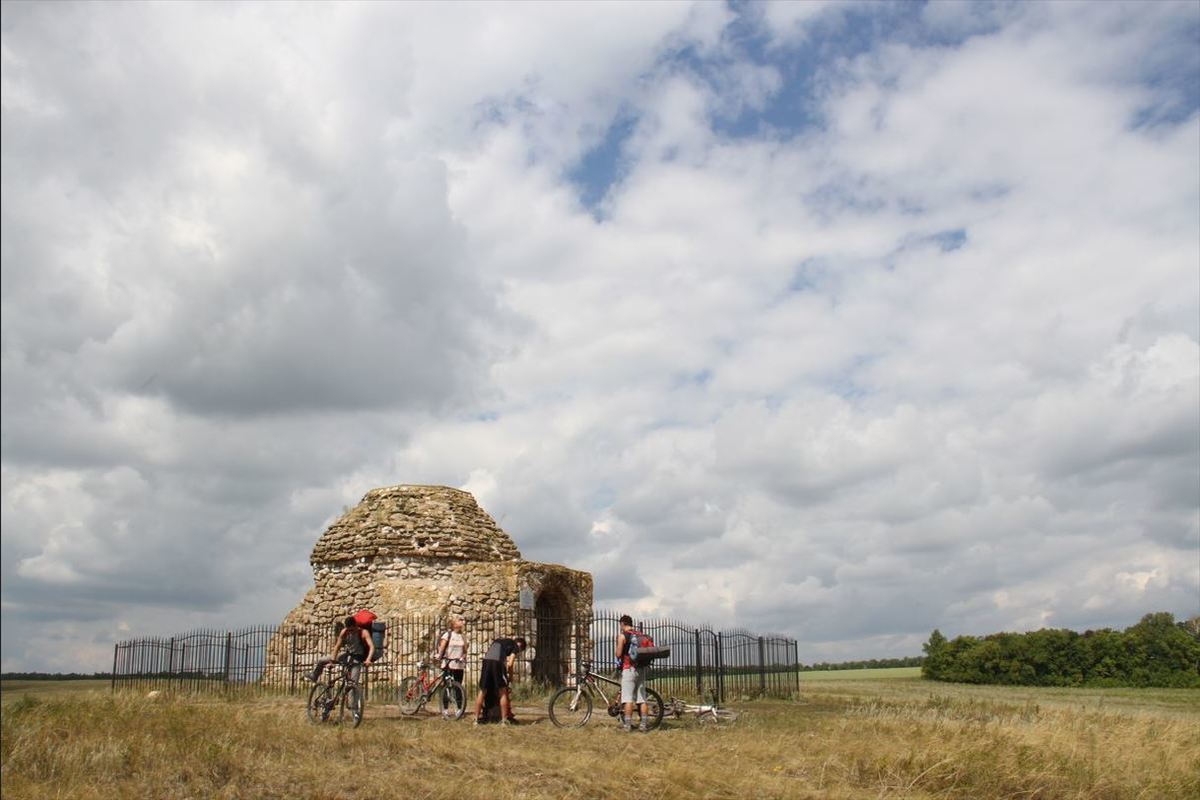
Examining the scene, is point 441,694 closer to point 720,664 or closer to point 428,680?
point 428,680

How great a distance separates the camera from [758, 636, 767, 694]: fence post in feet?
81.8

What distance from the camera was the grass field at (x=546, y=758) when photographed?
10586mm

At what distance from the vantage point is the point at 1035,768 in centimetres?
1366

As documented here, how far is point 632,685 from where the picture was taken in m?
15.5

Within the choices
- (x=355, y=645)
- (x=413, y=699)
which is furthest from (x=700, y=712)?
(x=355, y=645)

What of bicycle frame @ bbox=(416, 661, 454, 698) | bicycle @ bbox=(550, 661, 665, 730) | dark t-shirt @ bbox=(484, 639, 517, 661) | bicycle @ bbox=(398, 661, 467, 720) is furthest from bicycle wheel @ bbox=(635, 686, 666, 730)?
bicycle frame @ bbox=(416, 661, 454, 698)

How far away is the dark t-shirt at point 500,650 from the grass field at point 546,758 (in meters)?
1.13

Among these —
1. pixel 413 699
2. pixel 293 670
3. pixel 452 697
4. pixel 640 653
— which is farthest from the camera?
pixel 293 670

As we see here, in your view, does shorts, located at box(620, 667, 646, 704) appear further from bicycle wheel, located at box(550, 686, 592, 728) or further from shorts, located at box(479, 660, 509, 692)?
shorts, located at box(479, 660, 509, 692)

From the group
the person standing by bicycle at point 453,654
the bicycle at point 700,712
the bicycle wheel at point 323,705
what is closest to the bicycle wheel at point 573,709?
the person standing by bicycle at point 453,654

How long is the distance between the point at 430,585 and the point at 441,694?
7.50 m

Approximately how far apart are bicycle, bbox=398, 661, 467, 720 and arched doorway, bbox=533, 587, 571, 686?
6.95 m

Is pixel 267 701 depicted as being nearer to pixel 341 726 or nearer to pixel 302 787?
pixel 341 726

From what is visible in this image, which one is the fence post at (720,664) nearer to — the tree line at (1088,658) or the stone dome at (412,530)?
the stone dome at (412,530)
